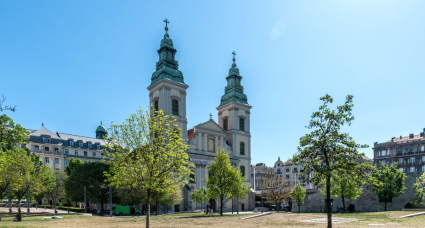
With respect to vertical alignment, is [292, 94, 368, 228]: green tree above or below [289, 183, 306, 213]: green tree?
above

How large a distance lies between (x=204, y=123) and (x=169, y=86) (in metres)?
11.7

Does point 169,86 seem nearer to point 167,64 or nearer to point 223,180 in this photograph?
point 167,64

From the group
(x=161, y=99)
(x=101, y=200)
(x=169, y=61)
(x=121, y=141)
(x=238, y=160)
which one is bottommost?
(x=101, y=200)

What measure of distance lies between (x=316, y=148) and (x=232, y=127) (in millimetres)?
56205

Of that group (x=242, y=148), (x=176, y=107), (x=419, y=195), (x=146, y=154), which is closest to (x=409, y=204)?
(x=419, y=195)

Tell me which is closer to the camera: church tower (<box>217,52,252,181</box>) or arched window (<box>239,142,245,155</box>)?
church tower (<box>217,52,252,181</box>)

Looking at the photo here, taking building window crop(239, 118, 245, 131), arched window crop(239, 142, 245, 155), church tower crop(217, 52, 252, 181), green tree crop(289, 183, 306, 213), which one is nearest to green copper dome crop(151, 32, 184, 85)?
church tower crop(217, 52, 252, 181)

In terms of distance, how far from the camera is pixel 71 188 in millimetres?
56469

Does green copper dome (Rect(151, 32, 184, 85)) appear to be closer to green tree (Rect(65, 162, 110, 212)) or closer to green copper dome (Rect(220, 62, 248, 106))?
green copper dome (Rect(220, 62, 248, 106))

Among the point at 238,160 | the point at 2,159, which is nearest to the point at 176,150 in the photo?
the point at 2,159

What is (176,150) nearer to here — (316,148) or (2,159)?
(316,148)

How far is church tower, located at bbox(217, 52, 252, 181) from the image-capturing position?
75688 millimetres

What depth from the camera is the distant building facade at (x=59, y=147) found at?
88.4 meters

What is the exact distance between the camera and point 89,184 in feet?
181
